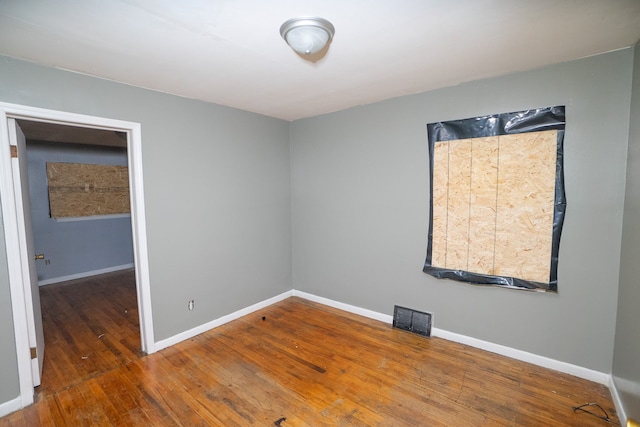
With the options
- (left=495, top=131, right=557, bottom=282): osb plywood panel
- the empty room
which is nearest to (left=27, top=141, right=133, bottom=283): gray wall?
the empty room

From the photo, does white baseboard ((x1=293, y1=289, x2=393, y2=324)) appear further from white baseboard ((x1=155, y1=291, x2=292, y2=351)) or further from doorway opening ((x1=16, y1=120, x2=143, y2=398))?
doorway opening ((x1=16, y1=120, x2=143, y2=398))

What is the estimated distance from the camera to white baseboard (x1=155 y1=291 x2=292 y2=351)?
289 cm

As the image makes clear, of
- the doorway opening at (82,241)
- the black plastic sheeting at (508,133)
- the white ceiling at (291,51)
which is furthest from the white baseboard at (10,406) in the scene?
the black plastic sheeting at (508,133)

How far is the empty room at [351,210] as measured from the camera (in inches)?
70.6

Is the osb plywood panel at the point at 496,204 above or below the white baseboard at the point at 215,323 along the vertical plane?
above

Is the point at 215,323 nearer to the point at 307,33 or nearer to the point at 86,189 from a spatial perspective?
the point at 307,33

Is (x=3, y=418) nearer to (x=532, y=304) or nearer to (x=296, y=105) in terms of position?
(x=296, y=105)

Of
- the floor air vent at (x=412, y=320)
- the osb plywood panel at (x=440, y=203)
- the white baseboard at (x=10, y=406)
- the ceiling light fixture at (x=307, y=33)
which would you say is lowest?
the white baseboard at (x=10, y=406)

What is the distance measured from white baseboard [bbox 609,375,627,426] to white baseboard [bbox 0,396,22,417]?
406 centimetres

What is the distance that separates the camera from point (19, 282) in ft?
6.83

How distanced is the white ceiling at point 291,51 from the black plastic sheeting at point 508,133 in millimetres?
373

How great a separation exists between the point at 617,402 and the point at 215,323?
348 centimetres

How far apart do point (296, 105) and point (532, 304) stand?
9.80 feet

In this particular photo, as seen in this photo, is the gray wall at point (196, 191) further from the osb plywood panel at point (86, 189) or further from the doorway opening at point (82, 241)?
the osb plywood panel at point (86, 189)
